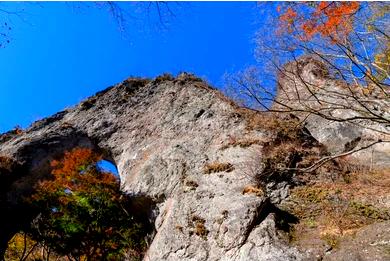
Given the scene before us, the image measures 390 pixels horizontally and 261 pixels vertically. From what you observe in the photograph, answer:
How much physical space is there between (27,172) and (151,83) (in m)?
7.58

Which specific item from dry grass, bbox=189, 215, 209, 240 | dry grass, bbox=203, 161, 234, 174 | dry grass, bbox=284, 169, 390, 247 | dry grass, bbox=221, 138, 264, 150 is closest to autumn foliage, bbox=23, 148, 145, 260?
dry grass, bbox=203, 161, 234, 174

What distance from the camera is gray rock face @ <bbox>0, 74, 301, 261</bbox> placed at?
32.2 ft

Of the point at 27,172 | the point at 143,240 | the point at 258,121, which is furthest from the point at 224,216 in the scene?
the point at 27,172

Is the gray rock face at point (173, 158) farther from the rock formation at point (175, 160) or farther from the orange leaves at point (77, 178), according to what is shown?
the orange leaves at point (77, 178)

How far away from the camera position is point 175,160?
1441 cm

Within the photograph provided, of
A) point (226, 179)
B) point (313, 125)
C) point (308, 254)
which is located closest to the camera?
point (308, 254)

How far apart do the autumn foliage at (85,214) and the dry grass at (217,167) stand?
4.40 metres

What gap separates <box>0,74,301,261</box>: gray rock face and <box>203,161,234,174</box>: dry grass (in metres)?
0.12

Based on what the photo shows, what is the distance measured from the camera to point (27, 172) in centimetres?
1844

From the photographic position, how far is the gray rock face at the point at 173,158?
9.82m

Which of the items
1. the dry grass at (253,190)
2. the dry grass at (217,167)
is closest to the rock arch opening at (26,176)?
the dry grass at (217,167)

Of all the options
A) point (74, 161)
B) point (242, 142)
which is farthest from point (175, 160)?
point (74, 161)

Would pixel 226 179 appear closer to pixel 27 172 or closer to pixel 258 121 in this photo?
pixel 258 121

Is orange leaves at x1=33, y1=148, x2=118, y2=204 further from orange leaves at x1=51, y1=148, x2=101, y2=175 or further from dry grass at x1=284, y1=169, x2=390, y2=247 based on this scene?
dry grass at x1=284, y1=169, x2=390, y2=247
